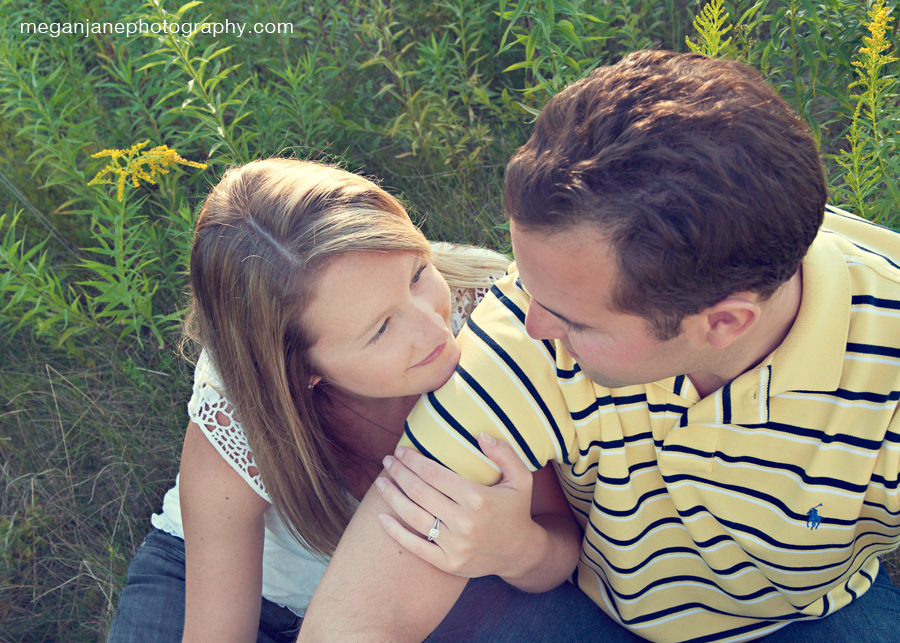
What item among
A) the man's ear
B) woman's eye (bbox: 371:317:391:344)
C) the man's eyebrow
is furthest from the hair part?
the man's ear

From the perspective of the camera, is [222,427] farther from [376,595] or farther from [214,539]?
[376,595]

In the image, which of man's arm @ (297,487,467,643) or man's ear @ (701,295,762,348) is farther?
man's arm @ (297,487,467,643)

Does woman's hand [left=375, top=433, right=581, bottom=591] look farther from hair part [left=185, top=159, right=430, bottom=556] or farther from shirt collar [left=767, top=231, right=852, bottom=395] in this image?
shirt collar [left=767, top=231, right=852, bottom=395]

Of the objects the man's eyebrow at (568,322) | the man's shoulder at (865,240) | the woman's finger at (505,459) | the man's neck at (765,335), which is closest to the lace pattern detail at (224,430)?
the woman's finger at (505,459)

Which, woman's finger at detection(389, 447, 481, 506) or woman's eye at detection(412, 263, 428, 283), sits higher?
woman's eye at detection(412, 263, 428, 283)

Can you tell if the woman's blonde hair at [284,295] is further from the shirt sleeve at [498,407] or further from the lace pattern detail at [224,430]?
the shirt sleeve at [498,407]

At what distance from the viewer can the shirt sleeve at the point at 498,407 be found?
1318 mm

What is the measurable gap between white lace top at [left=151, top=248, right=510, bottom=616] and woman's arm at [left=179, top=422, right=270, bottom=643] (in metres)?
0.03

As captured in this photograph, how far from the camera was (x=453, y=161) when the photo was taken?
2.49 m

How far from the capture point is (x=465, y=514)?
1.26 m

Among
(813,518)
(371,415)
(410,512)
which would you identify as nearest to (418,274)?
(371,415)

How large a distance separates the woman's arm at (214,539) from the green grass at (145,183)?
651 mm

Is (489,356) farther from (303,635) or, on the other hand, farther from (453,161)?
(453,161)

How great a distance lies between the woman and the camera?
1410 millimetres
